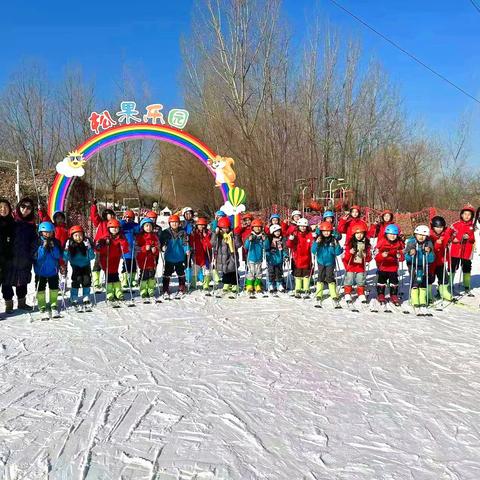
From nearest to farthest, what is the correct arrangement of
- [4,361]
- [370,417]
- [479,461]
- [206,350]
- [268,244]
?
[479,461]
[370,417]
[4,361]
[206,350]
[268,244]

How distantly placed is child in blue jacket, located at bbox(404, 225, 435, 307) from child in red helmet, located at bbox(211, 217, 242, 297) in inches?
125

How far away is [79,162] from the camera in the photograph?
13.9 m

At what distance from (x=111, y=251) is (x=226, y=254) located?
217cm

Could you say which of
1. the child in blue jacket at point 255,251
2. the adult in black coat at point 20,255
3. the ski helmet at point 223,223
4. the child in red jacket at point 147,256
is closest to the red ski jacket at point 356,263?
the child in blue jacket at point 255,251

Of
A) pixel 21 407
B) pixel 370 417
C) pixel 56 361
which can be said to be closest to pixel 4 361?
pixel 56 361

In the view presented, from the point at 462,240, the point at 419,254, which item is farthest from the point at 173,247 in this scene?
the point at 462,240

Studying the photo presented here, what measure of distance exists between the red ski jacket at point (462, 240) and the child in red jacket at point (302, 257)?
103 inches

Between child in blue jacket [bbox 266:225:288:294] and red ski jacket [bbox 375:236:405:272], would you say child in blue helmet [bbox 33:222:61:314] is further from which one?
red ski jacket [bbox 375:236:405:272]

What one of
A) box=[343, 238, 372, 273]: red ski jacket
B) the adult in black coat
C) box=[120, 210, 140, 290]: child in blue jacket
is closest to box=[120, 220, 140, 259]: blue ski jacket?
box=[120, 210, 140, 290]: child in blue jacket

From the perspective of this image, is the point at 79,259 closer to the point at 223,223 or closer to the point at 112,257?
the point at 112,257

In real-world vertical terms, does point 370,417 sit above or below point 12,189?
below

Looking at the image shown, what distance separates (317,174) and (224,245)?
16.8m

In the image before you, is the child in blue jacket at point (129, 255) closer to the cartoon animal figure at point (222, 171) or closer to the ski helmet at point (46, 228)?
the ski helmet at point (46, 228)

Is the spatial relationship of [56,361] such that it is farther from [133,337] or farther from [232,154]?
[232,154]
